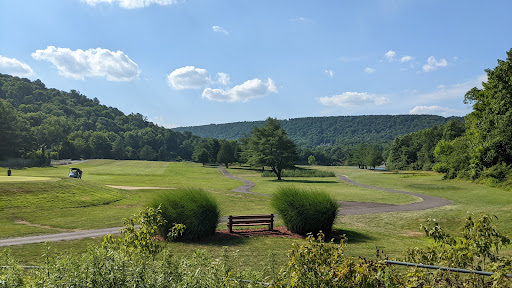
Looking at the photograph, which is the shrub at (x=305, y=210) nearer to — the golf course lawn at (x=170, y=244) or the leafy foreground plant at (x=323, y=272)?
the golf course lawn at (x=170, y=244)

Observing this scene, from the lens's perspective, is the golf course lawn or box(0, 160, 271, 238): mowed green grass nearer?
the golf course lawn

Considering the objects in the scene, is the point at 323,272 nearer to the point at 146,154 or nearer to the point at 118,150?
the point at 118,150

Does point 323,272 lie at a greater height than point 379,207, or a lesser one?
greater

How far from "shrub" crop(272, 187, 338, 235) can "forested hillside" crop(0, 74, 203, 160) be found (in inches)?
3531

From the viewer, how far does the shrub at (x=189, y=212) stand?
15.4 metres

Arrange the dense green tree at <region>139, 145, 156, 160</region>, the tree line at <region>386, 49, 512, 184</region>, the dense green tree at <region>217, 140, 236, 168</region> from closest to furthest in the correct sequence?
1. the tree line at <region>386, 49, 512, 184</region>
2. the dense green tree at <region>217, 140, 236, 168</region>
3. the dense green tree at <region>139, 145, 156, 160</region>

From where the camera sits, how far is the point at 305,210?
17.2 meters

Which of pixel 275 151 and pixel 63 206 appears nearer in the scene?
pixel 63 206

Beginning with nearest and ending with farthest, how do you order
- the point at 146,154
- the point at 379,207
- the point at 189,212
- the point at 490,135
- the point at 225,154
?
1. the point at 189,212
2. the point at 379,207
3. the point at 490,135
4. the point at 225,154
5. the point at 146,154

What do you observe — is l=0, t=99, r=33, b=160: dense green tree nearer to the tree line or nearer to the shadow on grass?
the shadow on grass

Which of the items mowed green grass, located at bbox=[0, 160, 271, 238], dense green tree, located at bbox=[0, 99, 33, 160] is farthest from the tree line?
dense green tree, located at bbox=[0, 99, 33, 160]

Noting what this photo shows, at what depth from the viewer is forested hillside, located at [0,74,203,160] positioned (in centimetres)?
9062

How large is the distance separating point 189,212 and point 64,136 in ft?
414

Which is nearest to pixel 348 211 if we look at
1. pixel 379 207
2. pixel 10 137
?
pixel 379 207
